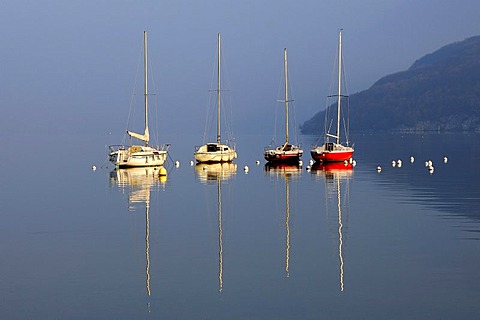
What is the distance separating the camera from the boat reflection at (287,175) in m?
27.1

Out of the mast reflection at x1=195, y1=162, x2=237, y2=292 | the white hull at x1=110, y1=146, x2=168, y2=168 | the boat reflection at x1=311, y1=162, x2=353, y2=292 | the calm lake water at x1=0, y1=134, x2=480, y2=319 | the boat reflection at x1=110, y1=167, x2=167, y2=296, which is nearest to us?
the calm lake water at x1=0, y1=134, x2=480, y2=319

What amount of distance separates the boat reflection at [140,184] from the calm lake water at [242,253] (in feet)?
0.76

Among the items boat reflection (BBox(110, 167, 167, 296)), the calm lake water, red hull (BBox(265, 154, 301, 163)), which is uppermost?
red hull (BBox(265, 154, 301, 163))

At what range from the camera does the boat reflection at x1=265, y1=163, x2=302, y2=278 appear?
1068 inches

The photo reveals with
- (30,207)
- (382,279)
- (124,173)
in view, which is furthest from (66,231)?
(124,173)

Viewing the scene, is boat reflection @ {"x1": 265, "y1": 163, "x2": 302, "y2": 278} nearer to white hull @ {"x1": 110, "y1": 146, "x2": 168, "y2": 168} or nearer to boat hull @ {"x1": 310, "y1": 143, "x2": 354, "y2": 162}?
boat hull @ {"x1": 310, "y1": 143, "x2": 354, "y2": 162}

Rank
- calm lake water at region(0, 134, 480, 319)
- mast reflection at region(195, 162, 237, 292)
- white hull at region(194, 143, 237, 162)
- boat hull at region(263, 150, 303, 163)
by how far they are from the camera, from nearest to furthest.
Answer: calm lake water at region(0, 134, 480, 319), mast reflection at region(195, 162, 237, 292), boat hull at region(263, 150, 303, 163), white hull at region(194, 143, 237, 162)

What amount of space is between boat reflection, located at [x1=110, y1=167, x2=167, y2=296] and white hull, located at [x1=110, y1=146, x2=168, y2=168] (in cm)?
66

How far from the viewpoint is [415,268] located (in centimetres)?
2438

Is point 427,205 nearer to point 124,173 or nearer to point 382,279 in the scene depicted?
point 382,279

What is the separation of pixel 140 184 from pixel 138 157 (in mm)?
18365

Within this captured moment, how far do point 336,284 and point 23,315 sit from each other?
8.11 meters

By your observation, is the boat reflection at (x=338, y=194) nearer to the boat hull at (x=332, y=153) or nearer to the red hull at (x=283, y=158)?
the boat hull at (x=332, y=153)

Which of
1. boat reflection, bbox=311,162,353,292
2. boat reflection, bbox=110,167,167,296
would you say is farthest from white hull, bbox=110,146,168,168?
boat reflection, bbox=311,162,353,292
